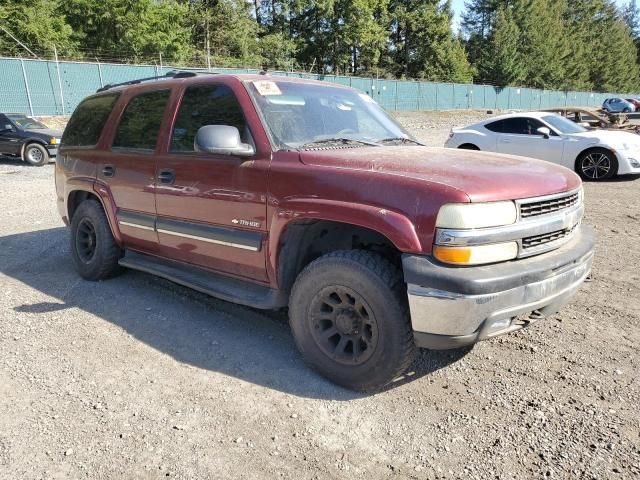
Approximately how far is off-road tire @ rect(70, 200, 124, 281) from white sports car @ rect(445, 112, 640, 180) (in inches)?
363

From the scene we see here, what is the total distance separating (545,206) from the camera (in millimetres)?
2975

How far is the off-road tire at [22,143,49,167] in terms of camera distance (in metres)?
14.8

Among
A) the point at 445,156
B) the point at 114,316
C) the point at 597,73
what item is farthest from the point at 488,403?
the point at 597,73

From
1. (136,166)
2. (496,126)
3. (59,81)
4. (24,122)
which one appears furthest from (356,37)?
(136,166)

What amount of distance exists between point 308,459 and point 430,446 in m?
0.65

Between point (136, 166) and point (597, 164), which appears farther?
point (597, 164)

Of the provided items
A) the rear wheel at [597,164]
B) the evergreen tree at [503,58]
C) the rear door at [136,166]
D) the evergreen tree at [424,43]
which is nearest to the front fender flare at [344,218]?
the rear door at [136,166]

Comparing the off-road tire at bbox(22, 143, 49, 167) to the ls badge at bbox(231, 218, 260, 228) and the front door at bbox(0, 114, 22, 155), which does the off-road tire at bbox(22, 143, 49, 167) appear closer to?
the front door at bbox(0, 114, 22, 155)

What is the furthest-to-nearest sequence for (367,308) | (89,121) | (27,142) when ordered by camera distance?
(27,142) < (89,121) < (367,308)

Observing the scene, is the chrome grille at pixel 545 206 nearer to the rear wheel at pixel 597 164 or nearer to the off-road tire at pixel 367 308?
the off-road tire at pixel 367 308

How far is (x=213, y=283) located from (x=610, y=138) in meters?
9.75

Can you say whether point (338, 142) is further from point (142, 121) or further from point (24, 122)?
point (24, 122)

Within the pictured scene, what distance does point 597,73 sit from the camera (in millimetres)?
80875

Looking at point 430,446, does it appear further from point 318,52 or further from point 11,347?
point 318,52
